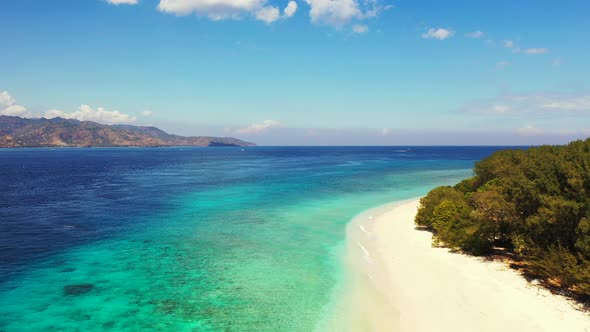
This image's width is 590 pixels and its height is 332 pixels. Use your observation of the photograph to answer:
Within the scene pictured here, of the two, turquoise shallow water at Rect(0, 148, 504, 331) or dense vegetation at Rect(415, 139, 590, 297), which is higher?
dense vegetation at Rect(415, 139, 590, 297)

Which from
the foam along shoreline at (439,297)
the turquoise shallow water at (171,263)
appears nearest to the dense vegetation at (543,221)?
the foam along shoreline at (439,297)

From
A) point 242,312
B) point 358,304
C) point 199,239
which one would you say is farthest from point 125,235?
point 358,304

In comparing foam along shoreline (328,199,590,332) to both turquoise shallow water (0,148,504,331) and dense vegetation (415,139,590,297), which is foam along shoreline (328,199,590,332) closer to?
dense vegetation (415,139,590,297)

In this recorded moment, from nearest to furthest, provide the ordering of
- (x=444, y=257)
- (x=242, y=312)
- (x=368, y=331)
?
(x=368, y=331) → (x=242, y=312) → (x=444, y=257)

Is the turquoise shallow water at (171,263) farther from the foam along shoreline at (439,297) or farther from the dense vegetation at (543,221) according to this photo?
the dense vegetation at (543,221)

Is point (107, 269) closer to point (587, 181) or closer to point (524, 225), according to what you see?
point (524, 225)

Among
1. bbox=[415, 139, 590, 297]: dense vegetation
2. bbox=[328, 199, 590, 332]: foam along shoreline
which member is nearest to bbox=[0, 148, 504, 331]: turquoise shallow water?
bbox=[328, 199, 590, 332]: foam along shoreline
